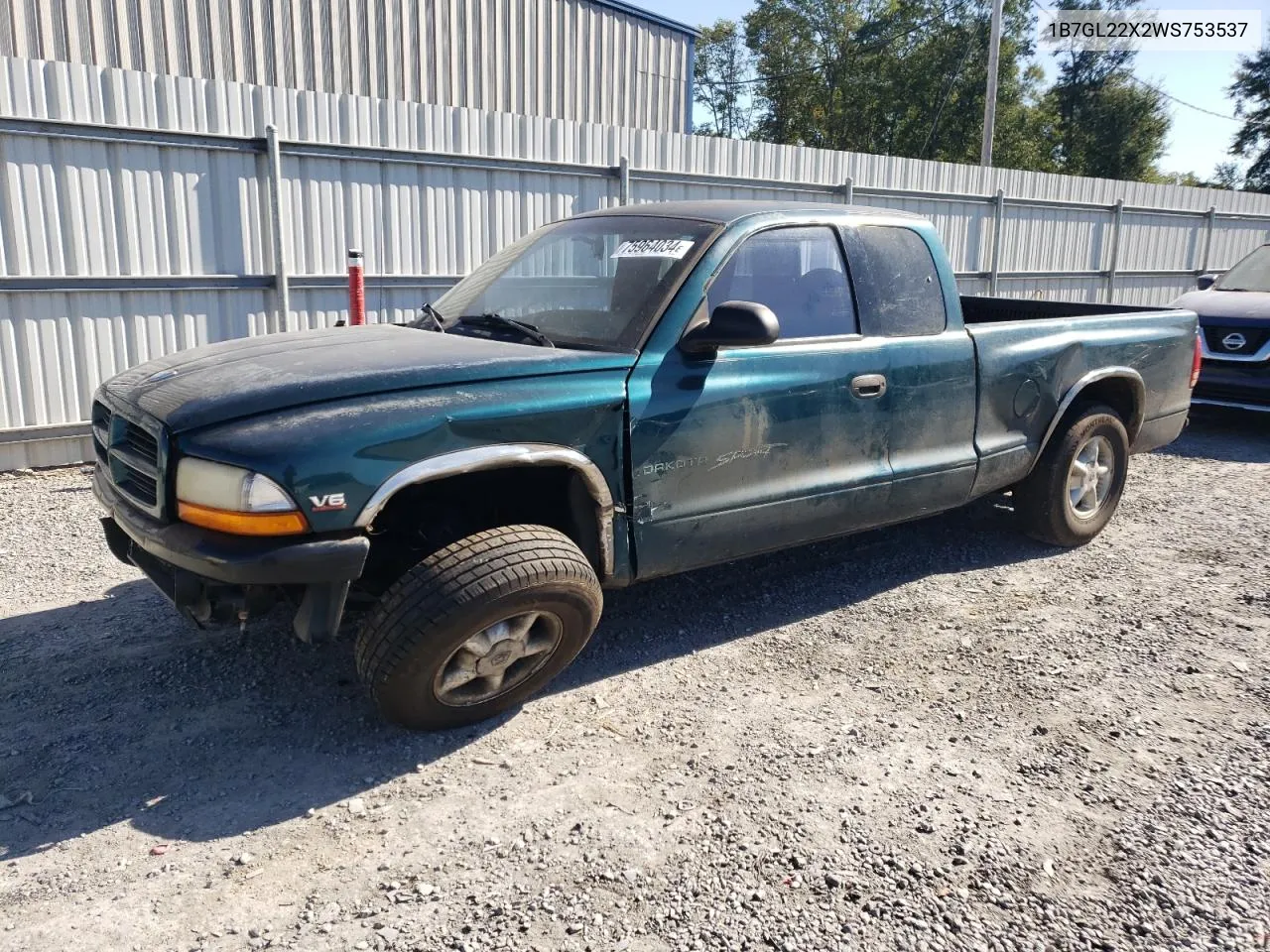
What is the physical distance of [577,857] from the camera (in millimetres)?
2672

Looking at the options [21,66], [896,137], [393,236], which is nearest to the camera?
[21,66]

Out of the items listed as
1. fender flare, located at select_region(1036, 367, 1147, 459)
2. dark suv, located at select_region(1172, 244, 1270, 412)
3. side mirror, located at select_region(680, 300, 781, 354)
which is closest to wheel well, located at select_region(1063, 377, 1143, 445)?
fender flare, located at select_region(1036, 367, 1147, 459)

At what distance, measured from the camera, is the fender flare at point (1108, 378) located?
16.7 ft

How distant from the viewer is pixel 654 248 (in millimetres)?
3939

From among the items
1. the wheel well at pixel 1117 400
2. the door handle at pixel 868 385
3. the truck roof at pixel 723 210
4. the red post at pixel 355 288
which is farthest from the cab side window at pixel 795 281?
the red post at pixel 355 288

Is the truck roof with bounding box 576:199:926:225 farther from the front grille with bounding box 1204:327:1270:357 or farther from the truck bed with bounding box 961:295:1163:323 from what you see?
the front grille with bounding box 1204:327:1270:357

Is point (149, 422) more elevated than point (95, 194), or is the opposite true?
point (95, 194)

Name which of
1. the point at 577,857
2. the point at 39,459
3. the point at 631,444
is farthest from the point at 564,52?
the point at 577,857

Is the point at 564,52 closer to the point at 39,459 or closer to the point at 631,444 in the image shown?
the point at 39,459

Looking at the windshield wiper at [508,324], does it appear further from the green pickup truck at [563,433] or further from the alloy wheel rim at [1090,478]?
the alloy wheel rim at [1090,478]

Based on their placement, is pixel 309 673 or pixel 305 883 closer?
pixel 305 883

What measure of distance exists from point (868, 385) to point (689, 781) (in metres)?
1.92

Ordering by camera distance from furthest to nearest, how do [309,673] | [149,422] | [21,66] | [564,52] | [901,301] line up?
1. [564,52]
2. [21,66]
3. [901,301]
4. [309,673]
5. [149,422]

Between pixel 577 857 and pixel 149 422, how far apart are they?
187cm
